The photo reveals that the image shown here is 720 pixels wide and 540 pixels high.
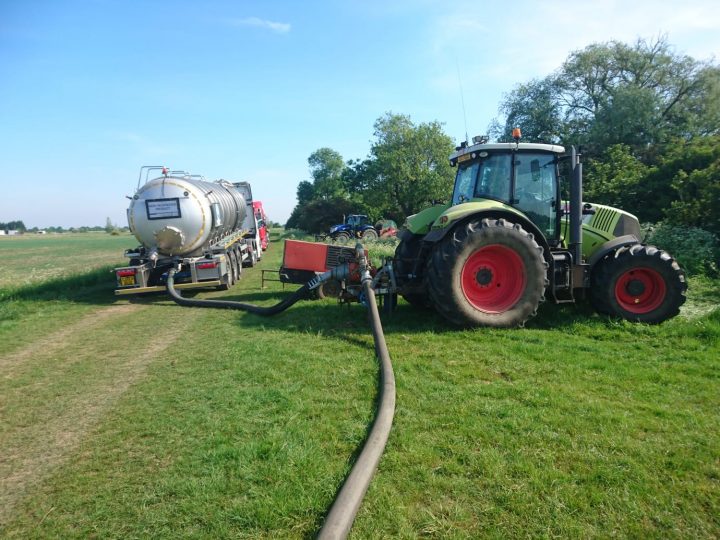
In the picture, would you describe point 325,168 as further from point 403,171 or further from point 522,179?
point 522,179

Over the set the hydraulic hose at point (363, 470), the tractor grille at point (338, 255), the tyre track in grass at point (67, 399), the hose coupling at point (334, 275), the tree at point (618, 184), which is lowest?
the tyre track in grass at point (67, 399)

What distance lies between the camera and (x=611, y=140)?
78.0ft

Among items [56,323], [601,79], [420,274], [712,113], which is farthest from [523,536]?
[601,79]

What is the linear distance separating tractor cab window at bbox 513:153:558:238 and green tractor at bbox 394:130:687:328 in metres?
0.01

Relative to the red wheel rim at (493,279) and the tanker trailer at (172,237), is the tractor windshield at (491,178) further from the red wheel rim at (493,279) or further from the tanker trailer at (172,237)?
the tanker trailer at (172,237)

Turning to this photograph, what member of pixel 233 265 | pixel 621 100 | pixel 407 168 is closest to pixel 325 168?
pixel 407 168

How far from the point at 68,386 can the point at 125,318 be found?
3705 mm

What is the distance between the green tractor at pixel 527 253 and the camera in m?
5.78

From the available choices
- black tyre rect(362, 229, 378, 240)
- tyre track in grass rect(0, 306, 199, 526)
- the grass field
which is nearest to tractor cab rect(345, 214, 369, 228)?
black tyre rect(362, 229, 378, 240)

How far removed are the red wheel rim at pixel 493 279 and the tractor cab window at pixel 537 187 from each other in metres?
0.91

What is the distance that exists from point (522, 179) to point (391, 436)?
4566 millimetres

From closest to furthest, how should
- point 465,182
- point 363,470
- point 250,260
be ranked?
point 363,470 → point 465,182 → point 250,260

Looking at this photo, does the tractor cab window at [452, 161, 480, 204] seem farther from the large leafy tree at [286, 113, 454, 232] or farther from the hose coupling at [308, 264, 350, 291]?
the large leafy tree at [286, 113, 454, 232]

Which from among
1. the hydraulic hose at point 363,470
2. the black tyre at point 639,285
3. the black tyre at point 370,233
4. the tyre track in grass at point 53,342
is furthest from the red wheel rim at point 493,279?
the black tyre at point 370,233
